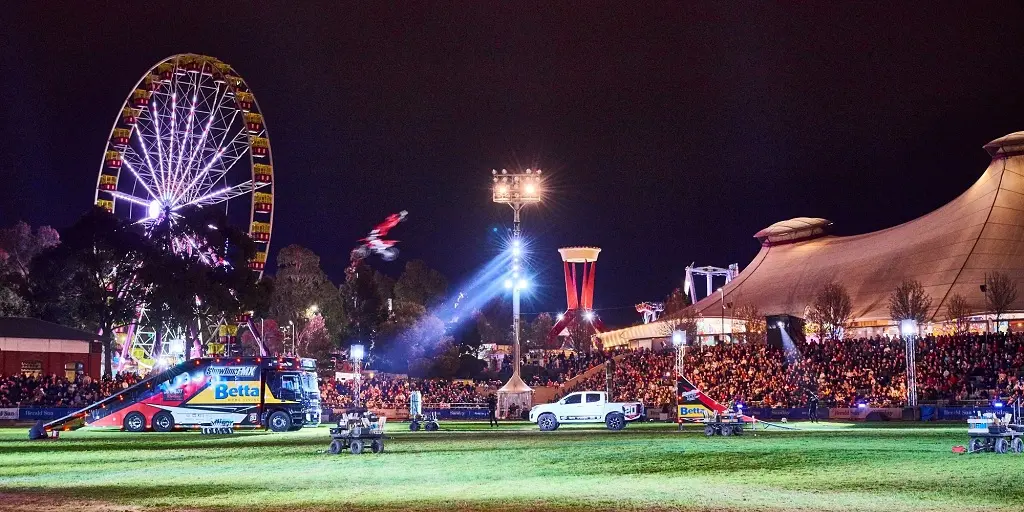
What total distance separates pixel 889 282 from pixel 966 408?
39.9 metres

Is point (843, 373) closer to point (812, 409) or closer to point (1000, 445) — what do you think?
point (812, 409)

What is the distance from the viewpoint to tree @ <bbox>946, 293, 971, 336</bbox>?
72625 mm

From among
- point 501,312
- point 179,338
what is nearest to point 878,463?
point 179,338

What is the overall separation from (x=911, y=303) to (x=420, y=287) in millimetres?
51263

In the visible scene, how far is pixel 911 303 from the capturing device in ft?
244

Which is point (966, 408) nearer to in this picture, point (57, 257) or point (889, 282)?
point (889, 282)

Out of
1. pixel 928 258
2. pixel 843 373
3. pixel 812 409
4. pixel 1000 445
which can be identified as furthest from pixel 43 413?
pixel 928 258

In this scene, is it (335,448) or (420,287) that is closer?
(335,448)

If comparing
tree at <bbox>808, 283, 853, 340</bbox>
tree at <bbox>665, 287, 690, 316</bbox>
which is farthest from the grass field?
tree at <bbox>665, 287, 690, 316</bbox>

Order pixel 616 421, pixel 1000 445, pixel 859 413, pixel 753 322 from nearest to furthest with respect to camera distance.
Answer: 1. pixel 1000 445
2. pixel 616 421
3. pixel 859 413
4. pixel 753 322

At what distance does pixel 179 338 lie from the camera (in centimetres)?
7500

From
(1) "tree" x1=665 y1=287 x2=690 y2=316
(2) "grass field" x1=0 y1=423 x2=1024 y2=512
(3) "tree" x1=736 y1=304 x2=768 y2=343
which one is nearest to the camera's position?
(2) "grass field" x1=0 y1=423 x2=1024 y2=512

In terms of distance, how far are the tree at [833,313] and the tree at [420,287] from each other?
40195mm

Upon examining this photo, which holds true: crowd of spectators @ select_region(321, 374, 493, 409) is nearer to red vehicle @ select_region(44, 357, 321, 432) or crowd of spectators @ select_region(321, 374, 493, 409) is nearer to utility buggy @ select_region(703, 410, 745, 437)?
red vehicle @ select_region(44, 357, 321, 432)
